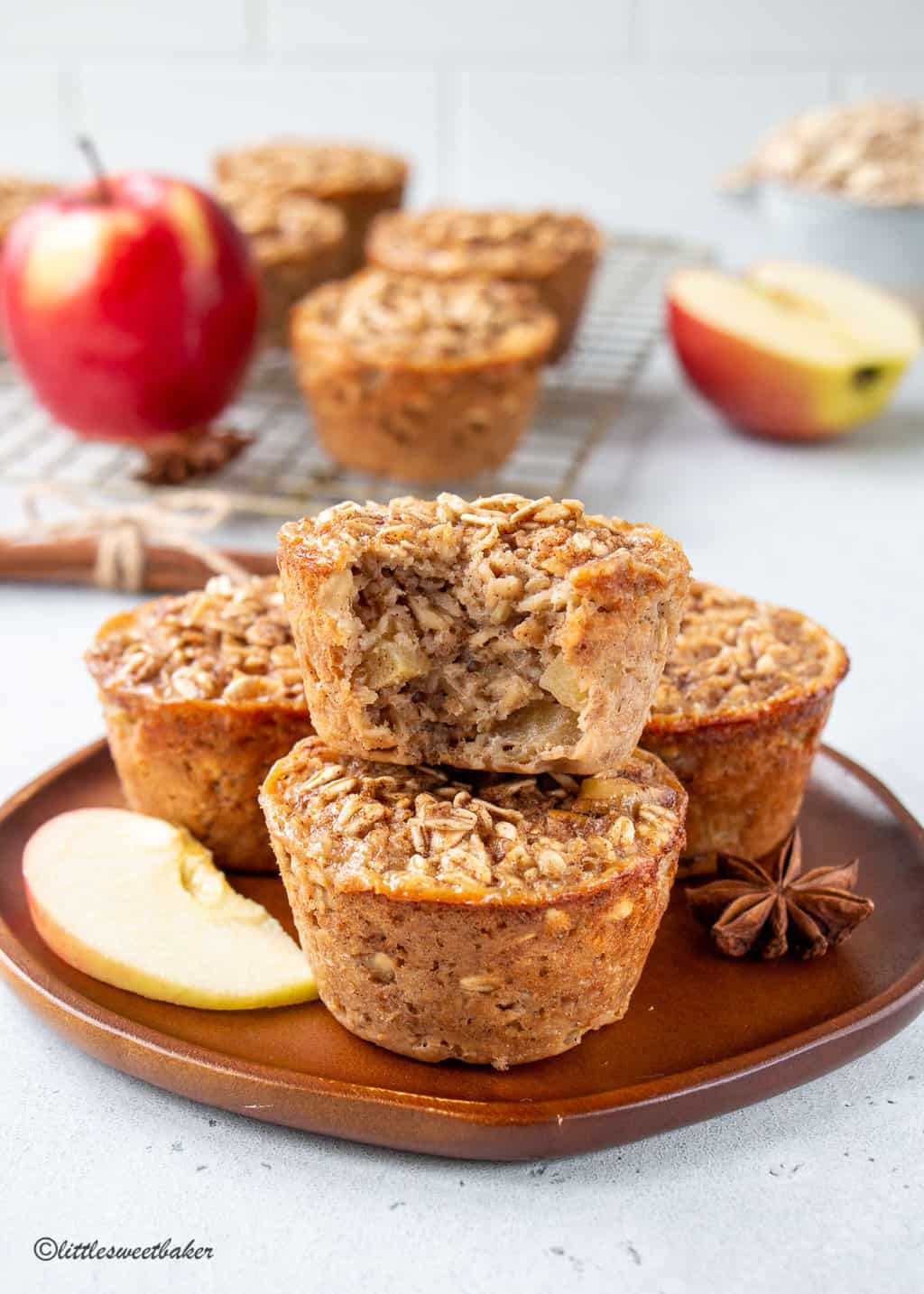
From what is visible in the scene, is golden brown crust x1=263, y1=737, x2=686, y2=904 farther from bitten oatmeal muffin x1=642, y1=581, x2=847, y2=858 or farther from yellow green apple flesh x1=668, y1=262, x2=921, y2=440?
yellow green apple flesh x1=668, y1=262, x2=921, y2=440

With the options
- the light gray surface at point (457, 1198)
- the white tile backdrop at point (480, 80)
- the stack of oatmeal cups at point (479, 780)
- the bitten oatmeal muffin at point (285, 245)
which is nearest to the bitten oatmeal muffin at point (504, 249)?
the bitten oatmeal muffin at point (285, 245)

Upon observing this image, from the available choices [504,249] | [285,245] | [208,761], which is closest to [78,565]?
[208,761]

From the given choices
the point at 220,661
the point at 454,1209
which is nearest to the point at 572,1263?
the point at 454,1209

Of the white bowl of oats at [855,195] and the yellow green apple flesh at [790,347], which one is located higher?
the white bowl of oats at [855,195]

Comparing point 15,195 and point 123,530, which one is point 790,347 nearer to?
point 123,530

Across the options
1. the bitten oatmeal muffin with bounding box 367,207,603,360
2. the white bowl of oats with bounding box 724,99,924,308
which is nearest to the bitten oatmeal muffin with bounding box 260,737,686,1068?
the bitten oatmeal muffin with bounding box 367,207,603,360

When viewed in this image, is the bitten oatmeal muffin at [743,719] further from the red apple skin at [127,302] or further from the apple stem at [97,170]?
the apple stem at [97,170]
